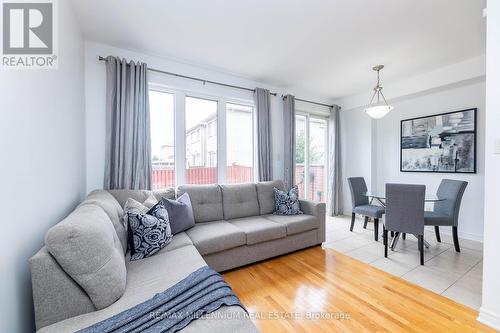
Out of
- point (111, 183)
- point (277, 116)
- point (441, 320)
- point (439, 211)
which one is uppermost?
point (277, 116)

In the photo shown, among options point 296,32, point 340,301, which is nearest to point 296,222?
point 340,301

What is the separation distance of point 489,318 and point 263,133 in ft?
10.2

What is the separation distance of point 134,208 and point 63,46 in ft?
4.67

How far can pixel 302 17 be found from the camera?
210 centimetres

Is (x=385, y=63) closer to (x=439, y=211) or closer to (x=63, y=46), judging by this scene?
(x=439, y=211)

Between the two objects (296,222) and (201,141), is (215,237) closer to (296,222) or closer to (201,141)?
(296,222)

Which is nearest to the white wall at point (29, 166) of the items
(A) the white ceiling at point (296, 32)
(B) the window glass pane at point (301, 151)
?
(A) the white ceiling at point (296, 32)

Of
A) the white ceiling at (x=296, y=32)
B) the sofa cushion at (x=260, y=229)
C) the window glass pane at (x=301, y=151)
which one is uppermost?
the white ceiling at (x=296, y=32)

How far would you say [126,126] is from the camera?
2.57 m

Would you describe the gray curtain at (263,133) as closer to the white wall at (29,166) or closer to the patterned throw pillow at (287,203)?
the patterned throw pillow at (287,203)

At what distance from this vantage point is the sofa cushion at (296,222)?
108 inches

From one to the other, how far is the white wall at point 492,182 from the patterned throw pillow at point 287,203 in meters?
1.88

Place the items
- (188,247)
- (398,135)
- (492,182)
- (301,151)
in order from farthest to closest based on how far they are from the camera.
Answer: (301,151)
(398,135)
(188,247)
(492,182)

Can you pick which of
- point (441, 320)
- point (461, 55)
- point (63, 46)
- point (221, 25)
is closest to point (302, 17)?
point (221, 25)
